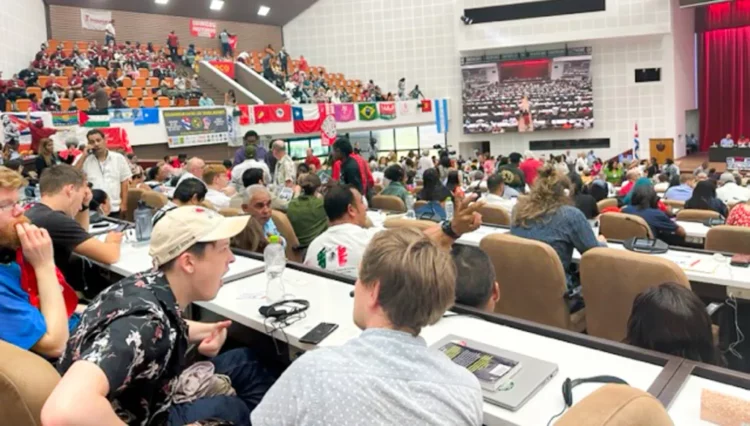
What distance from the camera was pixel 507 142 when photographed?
64.0 ft

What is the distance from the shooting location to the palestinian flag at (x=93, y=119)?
10820 mm

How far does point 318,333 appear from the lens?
220 centimetres

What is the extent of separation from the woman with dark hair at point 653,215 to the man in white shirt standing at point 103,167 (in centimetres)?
474

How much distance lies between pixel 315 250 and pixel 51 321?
1.50 meters

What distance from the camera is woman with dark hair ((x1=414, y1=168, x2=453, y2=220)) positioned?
18.0 ft

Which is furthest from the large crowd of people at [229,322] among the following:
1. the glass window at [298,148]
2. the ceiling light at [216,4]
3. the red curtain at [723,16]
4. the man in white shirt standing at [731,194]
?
the red curtain at [723,16]

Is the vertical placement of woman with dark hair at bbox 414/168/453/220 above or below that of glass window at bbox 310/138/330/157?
below

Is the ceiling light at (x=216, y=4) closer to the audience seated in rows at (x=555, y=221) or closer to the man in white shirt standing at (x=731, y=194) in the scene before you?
the man in white shirt standing at (x=731, y=194)

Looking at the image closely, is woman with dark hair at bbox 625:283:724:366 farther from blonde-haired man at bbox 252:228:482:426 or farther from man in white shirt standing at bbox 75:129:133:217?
man in white shirt standing at bbox 75:129:133:217

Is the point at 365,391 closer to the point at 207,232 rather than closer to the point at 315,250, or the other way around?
the point at 207,232

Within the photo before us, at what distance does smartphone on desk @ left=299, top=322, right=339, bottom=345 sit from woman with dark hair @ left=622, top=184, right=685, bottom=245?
317 centimetres

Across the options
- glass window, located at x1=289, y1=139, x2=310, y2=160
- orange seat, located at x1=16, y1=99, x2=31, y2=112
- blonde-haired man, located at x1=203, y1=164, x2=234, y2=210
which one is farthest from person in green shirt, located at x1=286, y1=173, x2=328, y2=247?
glass window, located at x1=289, y1=139, x2=310, y2=160

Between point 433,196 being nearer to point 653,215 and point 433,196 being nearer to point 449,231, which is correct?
point 653,215

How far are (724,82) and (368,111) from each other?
12.2 metres
